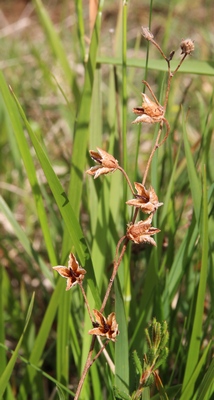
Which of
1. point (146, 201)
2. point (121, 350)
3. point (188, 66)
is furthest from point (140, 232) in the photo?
point (188, 66)

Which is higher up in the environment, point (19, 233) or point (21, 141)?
point (21, 141)

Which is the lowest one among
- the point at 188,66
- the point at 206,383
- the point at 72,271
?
the point at 206,383

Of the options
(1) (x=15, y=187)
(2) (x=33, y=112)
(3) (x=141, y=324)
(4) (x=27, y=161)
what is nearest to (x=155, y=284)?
(3) (x=141, y=324)

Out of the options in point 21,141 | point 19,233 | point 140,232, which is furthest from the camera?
point 19,233

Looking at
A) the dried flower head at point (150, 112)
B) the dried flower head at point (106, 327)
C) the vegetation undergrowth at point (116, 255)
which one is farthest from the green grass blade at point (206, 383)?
the dried flower head at point (150, 112)

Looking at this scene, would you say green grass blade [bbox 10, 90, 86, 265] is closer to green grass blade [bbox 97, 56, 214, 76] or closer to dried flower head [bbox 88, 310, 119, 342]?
dried flower head [bbox 88, 310, 119, 342]

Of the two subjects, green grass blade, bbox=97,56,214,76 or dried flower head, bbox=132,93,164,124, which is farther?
green grass blade, bbox=97,56,214,76

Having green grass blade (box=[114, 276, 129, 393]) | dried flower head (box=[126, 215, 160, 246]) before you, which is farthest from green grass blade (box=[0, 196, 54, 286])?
dried flower head (box=[126, 215, 160, 246])

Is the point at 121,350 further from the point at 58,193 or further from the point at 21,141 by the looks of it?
the point at 21,141

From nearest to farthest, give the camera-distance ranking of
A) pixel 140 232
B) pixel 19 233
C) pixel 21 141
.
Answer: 1. pixel 140 232
2. pixel 21 141
3. pixel 19 233
